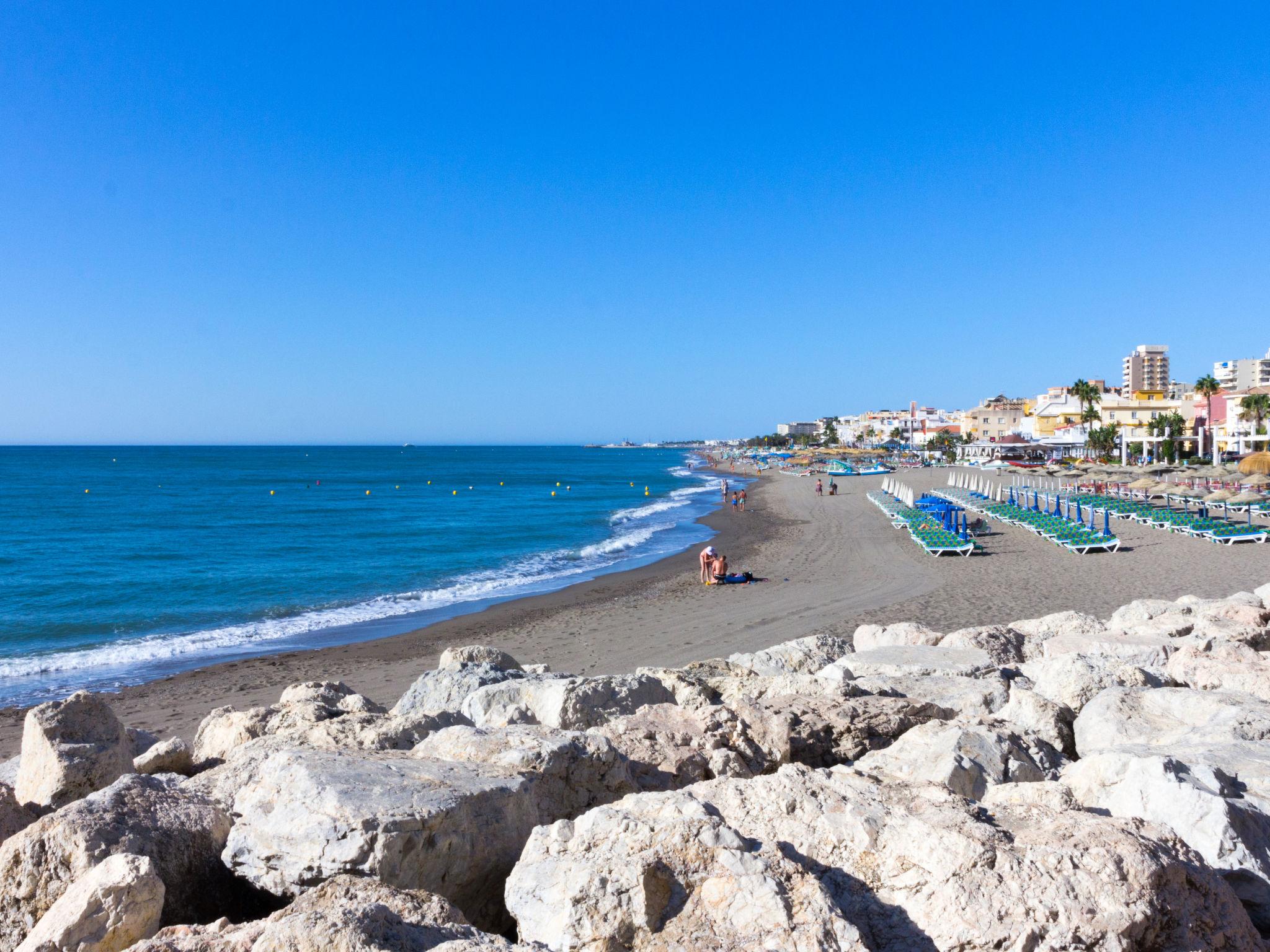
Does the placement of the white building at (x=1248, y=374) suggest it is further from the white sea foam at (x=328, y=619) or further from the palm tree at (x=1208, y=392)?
the white sea foam at (x=328, y=619)

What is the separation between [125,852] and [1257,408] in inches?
2658

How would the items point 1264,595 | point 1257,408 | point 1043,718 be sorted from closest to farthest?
point 1043,718
point 1264,595
point 1257,408

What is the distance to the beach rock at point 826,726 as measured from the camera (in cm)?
439

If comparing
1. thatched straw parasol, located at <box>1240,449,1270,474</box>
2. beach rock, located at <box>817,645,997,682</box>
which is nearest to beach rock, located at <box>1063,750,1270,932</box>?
beach rock, located at <box>817,645,997,682</box>

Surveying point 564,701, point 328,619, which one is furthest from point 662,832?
point 328,619

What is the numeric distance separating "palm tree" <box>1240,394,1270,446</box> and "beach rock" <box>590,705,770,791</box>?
63.9 metres

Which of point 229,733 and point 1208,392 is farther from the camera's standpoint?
point 1208,392

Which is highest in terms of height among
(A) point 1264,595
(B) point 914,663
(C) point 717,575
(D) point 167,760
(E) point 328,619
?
(D) point 167,760

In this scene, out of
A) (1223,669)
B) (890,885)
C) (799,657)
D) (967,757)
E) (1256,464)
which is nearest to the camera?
(890,885)

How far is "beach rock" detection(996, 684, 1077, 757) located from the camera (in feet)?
15.6

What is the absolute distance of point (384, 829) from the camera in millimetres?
2805

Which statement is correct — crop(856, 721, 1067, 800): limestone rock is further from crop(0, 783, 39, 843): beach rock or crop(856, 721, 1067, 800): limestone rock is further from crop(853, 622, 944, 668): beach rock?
crop(0, 783, 39, 843): beach rock

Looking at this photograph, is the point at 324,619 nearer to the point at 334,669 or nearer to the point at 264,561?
the point at 334,669

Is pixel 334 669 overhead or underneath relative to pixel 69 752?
underneath
